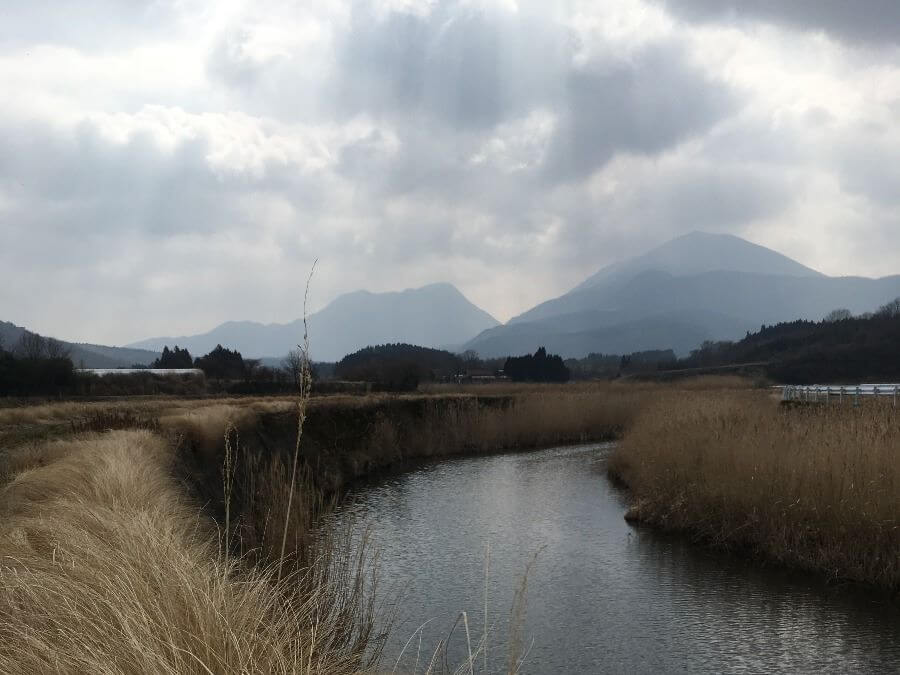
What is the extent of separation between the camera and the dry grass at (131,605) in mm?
3398

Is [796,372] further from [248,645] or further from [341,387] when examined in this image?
[248,645]

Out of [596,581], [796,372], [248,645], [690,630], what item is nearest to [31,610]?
[248,645]

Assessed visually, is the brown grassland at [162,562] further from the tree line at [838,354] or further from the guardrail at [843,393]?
the tree line at [838,354]

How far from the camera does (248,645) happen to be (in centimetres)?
352

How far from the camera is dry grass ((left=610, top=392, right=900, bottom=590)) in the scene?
420 inches

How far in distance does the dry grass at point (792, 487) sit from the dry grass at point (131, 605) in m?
7.46

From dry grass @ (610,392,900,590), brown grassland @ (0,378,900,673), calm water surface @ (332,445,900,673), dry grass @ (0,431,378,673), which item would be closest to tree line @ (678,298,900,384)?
brown grassland @ (0,378,900,673)

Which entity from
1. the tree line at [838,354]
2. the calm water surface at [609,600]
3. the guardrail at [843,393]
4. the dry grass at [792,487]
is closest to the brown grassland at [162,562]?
the calm water surface at [609,600]

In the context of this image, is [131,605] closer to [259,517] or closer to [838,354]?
[259,517]

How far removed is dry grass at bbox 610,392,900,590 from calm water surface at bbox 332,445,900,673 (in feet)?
1.56

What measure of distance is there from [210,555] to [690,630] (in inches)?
231

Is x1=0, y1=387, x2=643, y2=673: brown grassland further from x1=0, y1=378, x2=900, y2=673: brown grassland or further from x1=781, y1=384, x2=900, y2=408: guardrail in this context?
x1=781, y1=384, x2=900, y2=408: guardrail

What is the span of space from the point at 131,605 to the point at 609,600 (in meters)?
7.99

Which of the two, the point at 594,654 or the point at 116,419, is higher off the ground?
the point at 116,419
